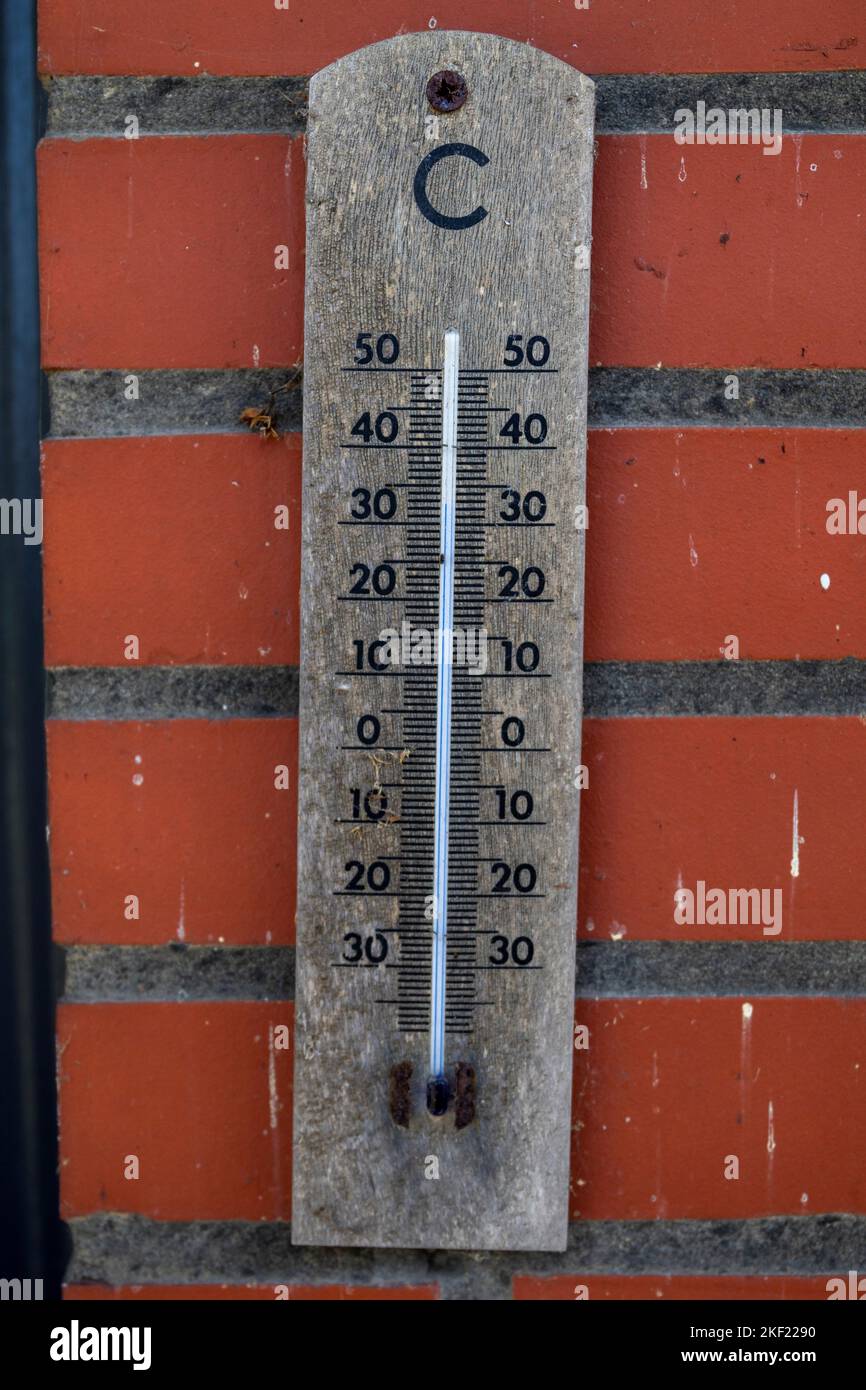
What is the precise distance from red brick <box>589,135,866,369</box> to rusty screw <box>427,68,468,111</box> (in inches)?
6.8

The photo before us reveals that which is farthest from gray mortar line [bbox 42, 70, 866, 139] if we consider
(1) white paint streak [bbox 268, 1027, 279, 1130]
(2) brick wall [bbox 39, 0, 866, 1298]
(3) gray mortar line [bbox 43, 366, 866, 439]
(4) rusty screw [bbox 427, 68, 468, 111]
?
(1) white paint streak [bbox 268, 1027, 279, 1130]

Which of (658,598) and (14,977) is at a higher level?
(658,598)

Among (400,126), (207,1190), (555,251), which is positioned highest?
(400,126)

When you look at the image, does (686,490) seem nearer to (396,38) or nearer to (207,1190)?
(396,38)

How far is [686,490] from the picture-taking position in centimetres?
131

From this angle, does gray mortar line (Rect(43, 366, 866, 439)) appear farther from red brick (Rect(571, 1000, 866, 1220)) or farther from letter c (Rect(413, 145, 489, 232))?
red brick (Rect(571, 1000, 866, 1220))

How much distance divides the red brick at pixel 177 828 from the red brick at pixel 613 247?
1.44 ft

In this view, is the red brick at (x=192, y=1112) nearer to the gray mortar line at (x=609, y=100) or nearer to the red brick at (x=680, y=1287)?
the red brick at (x=680, y=1287)

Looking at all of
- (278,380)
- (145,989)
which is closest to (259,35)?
(278,380)

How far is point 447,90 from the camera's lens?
1.25 metres

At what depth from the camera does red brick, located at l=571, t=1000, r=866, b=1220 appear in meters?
1.33

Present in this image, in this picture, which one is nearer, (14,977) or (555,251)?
(555,251)
